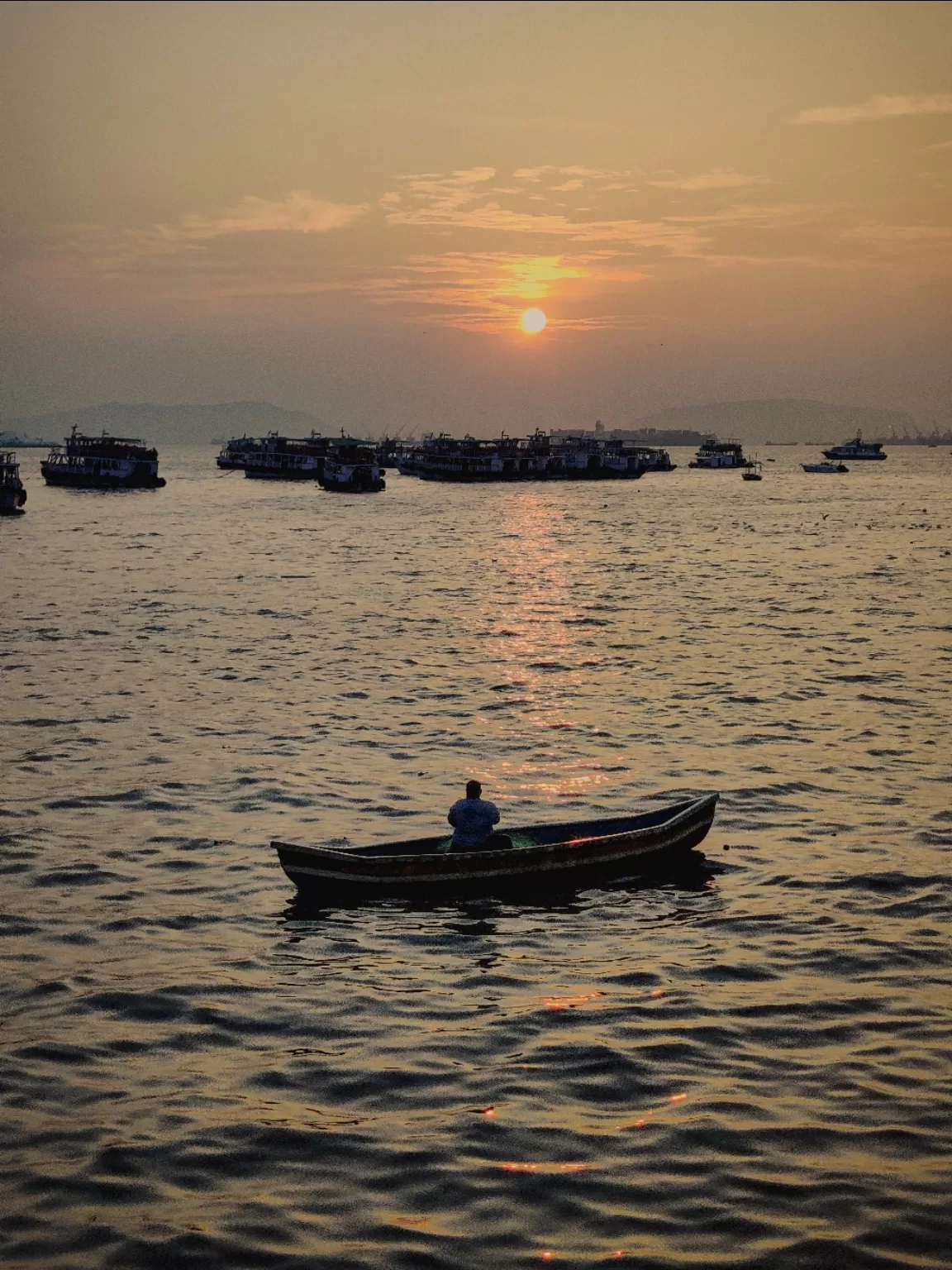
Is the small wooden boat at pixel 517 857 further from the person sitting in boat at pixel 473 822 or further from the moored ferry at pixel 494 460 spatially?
the moored ferry at pixel 494 460

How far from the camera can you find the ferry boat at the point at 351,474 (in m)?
151

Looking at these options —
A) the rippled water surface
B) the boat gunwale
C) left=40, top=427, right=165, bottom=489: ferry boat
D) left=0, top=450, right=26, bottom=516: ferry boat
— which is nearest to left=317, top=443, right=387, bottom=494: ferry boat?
left=40, top=427, right=165, bottom=489: ferry boat

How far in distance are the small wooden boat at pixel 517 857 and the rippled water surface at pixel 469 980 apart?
0.42m

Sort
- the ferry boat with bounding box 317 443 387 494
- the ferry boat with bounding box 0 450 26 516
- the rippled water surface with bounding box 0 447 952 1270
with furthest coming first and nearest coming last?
the ferry boat with bounding box 317 443 387 494 < the ferry boat with bounding box 0 450 26 516 < the rippled water surface with bounding box 0 447 952 1270

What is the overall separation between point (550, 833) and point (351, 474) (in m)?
134

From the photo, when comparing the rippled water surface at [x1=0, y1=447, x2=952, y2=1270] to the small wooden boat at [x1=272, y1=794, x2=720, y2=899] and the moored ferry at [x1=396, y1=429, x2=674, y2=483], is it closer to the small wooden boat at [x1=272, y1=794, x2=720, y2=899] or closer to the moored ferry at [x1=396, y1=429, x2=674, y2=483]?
the small wooden boat at [x1=272, y1=794, x2=720, y2=899]

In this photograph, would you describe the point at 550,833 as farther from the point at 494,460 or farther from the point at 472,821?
the point at 494,460

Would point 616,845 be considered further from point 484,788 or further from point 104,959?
point 104,959

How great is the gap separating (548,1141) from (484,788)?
41.8ft

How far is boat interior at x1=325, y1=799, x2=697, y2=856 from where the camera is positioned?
18.2m

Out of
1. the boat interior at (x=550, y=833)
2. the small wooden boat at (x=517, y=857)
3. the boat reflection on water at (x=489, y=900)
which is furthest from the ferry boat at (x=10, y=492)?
the boat reflection on water at (x=489, y=900)

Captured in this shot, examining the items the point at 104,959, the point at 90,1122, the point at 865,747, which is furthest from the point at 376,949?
the point at 865,747

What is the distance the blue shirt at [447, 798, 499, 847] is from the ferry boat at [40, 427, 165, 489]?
128 meters

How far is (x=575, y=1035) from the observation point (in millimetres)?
13859
